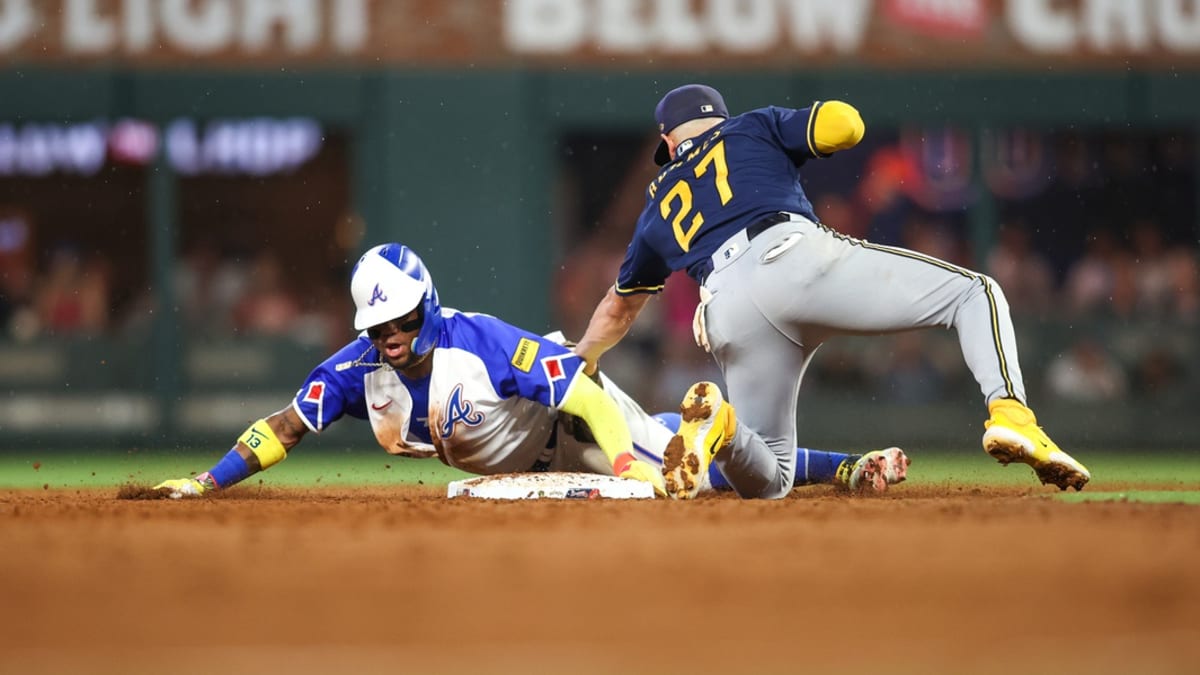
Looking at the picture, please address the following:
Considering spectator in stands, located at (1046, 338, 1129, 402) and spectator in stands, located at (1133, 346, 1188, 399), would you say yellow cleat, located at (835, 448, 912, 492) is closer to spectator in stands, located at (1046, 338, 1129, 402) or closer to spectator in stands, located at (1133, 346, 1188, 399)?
spectator in stands, located at (1046, 338, 1129, 402)

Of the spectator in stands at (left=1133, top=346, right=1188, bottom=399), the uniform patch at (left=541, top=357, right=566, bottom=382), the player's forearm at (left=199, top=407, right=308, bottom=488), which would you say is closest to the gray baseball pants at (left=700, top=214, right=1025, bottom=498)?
the uniform patch at (left=541, top=357, right=566, bottom=382)

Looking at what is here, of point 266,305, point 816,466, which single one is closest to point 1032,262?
point 266,305

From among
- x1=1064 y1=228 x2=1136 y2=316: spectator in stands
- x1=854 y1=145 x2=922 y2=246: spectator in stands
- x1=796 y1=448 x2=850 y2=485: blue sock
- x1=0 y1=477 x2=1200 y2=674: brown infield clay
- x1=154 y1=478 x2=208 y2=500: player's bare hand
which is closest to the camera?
x1=0 y1=477 x2=1200 y2=674: brown infield clay

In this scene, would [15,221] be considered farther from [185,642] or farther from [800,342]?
[185,642]

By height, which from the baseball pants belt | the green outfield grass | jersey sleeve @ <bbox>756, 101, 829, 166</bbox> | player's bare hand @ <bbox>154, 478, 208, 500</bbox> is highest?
jersey sleeve @ <bbox>756, 101, 829, 166</bbox>

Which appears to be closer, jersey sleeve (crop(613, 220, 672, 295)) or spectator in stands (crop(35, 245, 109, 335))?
jersey sleeve (crop(613, 220, 672, 295))

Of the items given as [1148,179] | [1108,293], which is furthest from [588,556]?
[1148,179]

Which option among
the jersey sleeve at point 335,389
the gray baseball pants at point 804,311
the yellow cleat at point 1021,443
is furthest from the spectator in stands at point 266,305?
the yellow cleat at point 1021,443

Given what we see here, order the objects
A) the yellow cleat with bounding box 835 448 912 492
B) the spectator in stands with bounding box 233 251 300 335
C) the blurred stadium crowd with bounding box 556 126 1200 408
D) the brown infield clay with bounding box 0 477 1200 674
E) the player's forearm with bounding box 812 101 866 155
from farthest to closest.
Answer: the spectator in stands with bounding box 233 251 300 335, the blurred stadium crowd with bounding box 556 126 1200 408, the yellow cleat with bounding box 835 448 912 492, the player's forearm with bounding box 812 101 866 155, the brown infield clay with bounding box 0 477 1200 674
